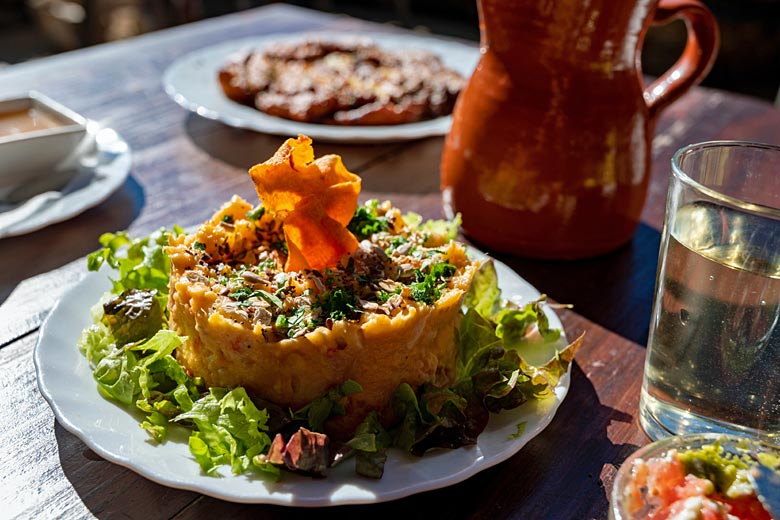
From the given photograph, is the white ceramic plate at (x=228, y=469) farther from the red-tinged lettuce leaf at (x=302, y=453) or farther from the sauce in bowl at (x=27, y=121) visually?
the sauce in bowl at (x=27, y=121)

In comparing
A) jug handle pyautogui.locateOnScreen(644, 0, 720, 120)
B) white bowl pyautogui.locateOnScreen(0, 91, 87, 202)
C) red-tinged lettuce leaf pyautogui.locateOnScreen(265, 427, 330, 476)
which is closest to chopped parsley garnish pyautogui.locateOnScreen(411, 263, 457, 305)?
red-tinged lettuce leaf pyautogui.locateOnScreen(265, 427, 330, 476)

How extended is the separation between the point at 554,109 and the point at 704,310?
1.84ft

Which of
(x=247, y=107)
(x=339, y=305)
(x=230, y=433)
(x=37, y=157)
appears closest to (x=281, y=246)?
(x=339, y=305)

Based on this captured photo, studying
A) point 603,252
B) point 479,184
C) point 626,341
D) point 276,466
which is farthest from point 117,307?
point 603,252

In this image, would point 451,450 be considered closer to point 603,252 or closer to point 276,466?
point 276,466

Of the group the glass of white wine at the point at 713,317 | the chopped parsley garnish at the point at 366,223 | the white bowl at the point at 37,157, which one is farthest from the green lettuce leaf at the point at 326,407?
the white bowl at the point at 37,157

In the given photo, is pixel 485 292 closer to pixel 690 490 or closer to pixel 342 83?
pixel 690 490

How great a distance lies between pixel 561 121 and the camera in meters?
1.43

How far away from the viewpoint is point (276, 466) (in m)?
0.90

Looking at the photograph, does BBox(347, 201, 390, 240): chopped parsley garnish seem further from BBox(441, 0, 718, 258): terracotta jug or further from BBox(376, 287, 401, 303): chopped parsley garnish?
BBox(441, 0, 718, 258): terracotta jug

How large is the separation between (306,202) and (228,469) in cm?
38

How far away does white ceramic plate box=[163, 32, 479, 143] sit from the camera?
2.00 metres

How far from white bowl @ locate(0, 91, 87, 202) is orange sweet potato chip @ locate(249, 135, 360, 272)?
2.65 feet

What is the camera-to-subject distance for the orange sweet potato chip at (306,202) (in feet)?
3.52
